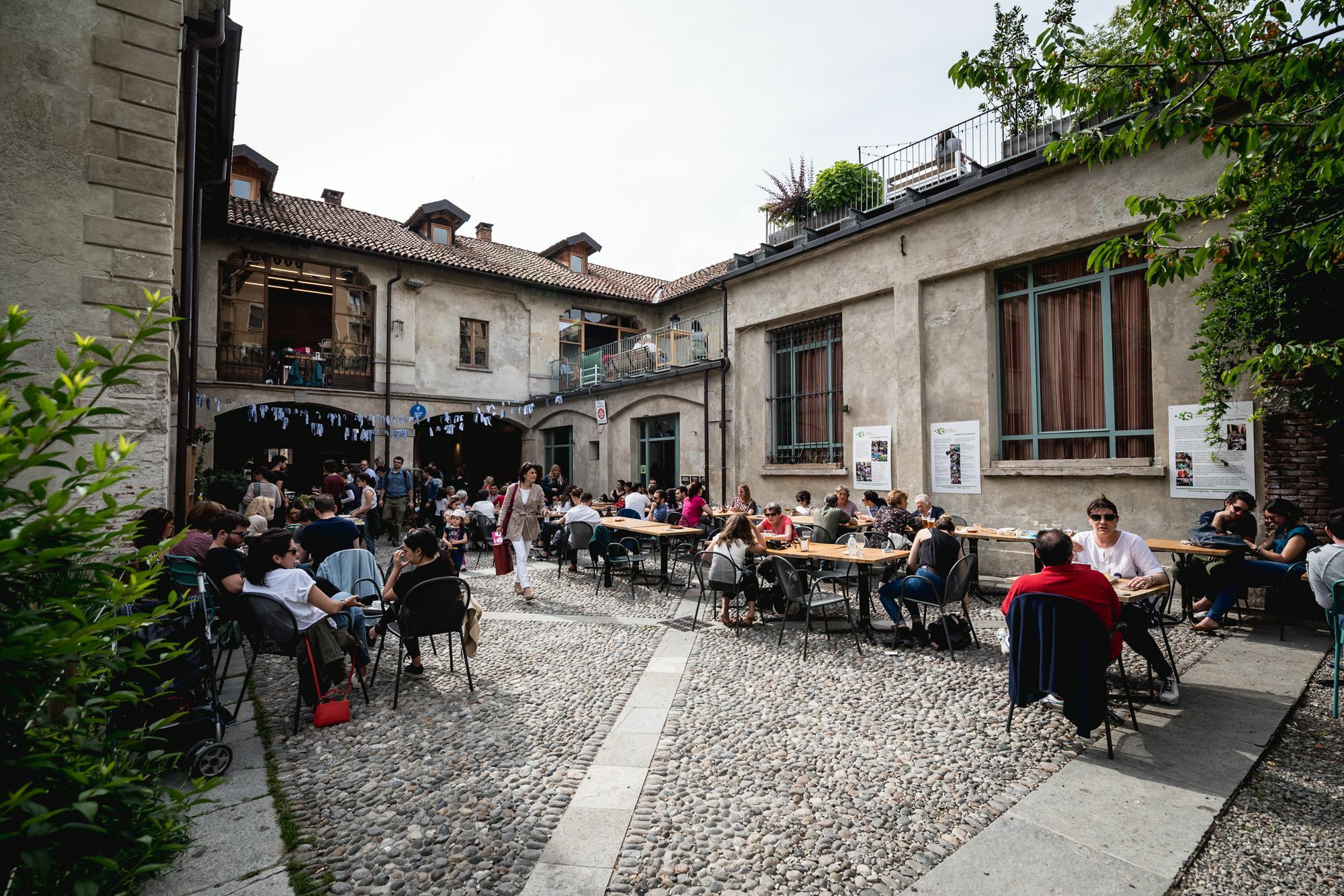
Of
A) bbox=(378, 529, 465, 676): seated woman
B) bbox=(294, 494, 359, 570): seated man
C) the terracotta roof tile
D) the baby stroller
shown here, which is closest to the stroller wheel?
the baby stroller

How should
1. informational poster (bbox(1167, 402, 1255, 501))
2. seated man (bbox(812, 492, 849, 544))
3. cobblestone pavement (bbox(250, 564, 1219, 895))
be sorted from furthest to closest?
seated man (bbox(812, 492, 849, 544)), informational poster (bbox(1167, 402, 1255, 501)), cobblestone pavement (bbox(250, 564, 1219, 895))

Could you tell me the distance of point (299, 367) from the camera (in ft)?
58.4

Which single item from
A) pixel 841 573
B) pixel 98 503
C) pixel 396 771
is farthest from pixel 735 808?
pixel 98 503

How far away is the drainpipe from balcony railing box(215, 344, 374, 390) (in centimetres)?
41

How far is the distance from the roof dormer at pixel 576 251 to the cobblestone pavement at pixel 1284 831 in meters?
22.9

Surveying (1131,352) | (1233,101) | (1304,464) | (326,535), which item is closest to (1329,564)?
(1304,464)

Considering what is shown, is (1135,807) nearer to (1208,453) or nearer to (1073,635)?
(1073,635)

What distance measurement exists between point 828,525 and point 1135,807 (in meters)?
5.27

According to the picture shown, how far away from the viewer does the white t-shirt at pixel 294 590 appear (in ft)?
14.0

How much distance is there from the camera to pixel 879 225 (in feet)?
36.5

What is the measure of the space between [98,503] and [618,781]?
4.44 m

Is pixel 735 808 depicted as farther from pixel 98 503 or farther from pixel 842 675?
pixel 98 503

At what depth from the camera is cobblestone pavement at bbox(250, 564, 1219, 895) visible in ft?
9.11

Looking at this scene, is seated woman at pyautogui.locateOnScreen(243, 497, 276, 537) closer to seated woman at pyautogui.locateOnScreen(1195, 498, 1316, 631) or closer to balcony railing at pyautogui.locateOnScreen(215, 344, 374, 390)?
seated woman at pyautogui.locateOnScreen(1195, 498, 1316, 631)
